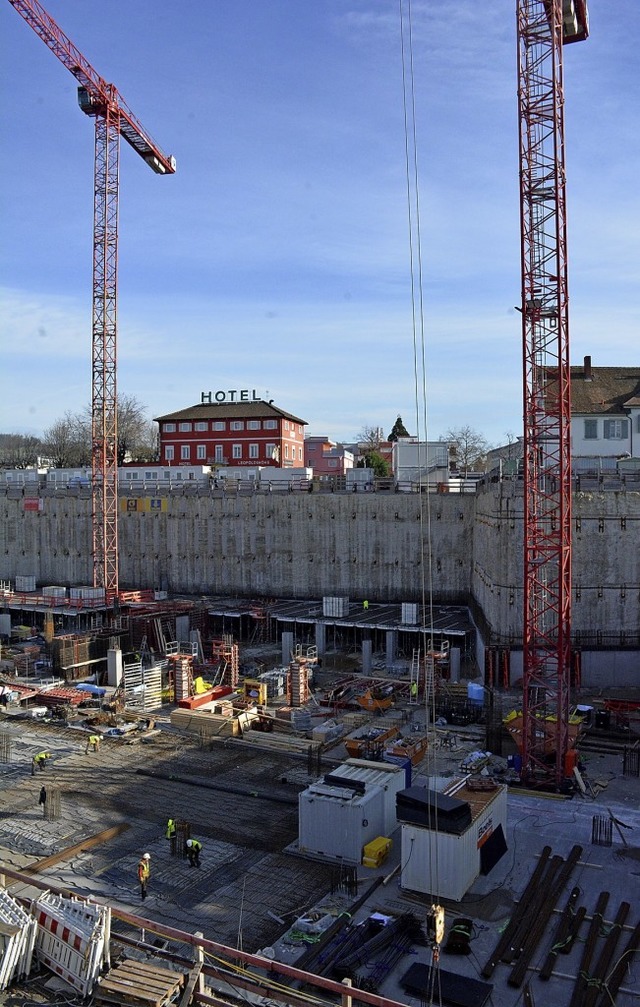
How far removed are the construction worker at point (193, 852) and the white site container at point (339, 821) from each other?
218 cm

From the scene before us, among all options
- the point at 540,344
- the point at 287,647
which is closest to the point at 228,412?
the point at 287,647

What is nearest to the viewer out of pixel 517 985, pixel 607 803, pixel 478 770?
pixel 517 985

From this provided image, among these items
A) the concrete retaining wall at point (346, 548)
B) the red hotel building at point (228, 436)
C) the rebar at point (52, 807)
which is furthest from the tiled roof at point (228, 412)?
the rebar at point (52, 807)

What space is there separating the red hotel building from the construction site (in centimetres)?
2544

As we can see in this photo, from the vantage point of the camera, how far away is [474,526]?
42.2 meters

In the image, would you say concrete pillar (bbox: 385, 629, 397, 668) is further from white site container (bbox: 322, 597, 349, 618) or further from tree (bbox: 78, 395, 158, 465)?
tree (bbox: 78, 395, 158, 465)

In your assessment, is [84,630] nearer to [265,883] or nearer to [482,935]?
[265,883]

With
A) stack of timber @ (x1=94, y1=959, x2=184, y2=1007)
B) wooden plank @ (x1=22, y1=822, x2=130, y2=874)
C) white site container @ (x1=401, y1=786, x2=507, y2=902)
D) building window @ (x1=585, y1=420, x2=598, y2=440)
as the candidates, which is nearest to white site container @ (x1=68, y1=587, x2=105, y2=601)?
wooden plank @ (x1=22, y1=822, x2=130, y2=874)

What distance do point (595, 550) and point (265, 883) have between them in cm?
1950

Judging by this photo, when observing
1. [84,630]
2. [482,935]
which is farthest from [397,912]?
[84,630]

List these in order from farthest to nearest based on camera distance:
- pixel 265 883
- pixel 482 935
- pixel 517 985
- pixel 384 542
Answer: pixel 384 542, pixel 265 883, pixel 482 935, pixel 517 985

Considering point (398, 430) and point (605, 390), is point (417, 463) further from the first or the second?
point (398, 430)

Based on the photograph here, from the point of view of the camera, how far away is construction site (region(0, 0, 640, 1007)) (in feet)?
42.1

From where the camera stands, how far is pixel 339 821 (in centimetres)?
1714
